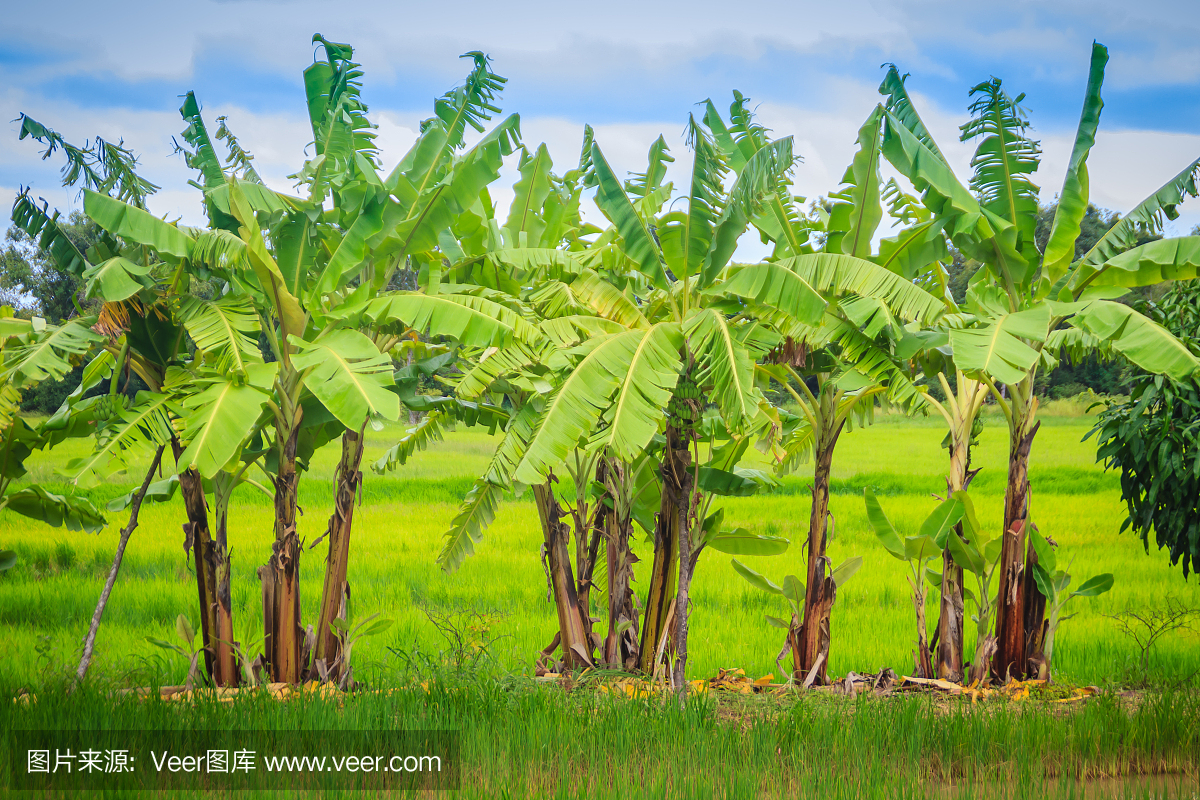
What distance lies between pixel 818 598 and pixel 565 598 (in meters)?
1.70

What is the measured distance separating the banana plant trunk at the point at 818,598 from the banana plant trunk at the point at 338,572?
303 centimetres

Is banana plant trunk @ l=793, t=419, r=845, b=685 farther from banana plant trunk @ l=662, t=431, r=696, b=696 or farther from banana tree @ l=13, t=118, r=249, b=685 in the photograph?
banana tree @ l=13, t=118, r=249, b=685

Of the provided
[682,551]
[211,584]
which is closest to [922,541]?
[682,551]

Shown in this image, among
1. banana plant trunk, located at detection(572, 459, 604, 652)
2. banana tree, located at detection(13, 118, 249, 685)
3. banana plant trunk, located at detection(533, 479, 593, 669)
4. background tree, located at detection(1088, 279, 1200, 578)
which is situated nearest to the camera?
banana tree, located at detection(13, 118, 249, 685)

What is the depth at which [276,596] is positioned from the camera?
464cm

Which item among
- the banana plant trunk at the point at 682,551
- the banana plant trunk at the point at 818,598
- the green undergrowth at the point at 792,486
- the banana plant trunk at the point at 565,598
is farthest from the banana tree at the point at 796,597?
the green undergrowth at the point at 792,486

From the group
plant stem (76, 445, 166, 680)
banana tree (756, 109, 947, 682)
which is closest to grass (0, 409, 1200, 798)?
plant stem (76, 445, 166, 680)

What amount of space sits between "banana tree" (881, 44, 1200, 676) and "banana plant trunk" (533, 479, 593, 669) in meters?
2.76

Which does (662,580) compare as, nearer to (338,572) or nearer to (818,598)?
(818,598)

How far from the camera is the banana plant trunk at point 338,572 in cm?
482

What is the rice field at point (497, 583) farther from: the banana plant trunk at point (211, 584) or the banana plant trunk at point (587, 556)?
the banana plant trunk at point (587, 556)

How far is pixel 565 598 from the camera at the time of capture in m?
5.06

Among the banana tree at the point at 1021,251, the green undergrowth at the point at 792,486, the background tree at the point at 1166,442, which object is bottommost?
the green undergrowth at the point at 792,486

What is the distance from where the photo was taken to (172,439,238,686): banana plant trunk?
465cm
